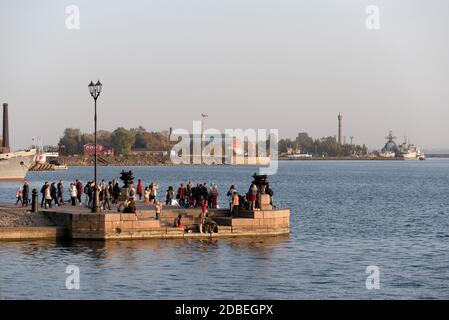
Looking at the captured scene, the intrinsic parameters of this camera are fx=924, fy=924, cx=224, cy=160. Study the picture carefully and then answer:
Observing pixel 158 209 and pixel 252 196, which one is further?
pixel 252 196

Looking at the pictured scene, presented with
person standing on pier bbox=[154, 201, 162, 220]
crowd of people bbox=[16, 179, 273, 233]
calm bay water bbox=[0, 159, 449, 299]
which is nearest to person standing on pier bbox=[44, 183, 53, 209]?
crowd of people bbox=[16, 179, 273, 233]

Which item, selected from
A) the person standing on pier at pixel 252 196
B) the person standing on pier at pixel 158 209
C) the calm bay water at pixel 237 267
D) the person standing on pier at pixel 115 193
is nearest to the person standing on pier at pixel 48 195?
the person standing on pier at pixel 115 193

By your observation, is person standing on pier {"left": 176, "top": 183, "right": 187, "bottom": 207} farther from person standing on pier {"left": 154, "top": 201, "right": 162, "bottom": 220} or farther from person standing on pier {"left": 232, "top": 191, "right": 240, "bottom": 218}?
person standing on pier {"left": 154, "top": 201, "right": 162, "bottom": 220}

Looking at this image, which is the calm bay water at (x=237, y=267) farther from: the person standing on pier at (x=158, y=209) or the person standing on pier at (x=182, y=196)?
the person standing on pier at (x=182, y=196)

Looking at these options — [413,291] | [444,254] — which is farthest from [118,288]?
[444,254]

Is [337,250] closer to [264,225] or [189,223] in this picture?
[264,225]

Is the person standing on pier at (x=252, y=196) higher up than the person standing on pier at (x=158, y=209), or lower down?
higher up

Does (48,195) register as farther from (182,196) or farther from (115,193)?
(182,196)

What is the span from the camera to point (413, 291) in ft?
95.4

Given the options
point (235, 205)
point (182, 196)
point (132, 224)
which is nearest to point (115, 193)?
point (182, 196)

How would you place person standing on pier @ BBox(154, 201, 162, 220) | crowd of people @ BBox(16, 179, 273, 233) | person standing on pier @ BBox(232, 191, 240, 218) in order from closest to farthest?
person standing on pier @ BBox(154, 201, 162, 220), crowd of people @ BBox(16, 179, 273, 233), person standing on pier @ BBox(232, 191, 240, 218)

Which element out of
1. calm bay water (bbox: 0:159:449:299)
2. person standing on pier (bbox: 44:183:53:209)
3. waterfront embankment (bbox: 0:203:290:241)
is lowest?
calm bay water (bbox: 0:159:449:299)

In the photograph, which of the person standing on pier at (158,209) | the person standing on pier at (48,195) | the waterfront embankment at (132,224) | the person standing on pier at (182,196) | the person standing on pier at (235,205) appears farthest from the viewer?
the person standing on pier at (182,196)
